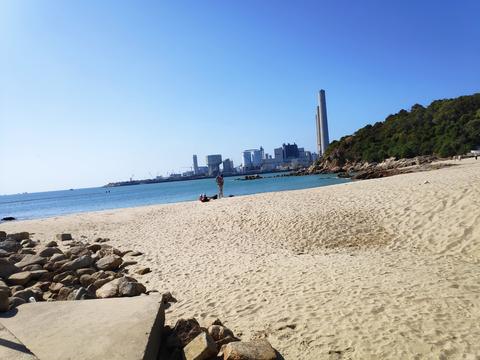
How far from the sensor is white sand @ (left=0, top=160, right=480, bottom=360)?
4664mm

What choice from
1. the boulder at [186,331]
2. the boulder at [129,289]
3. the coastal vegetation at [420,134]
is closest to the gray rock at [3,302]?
the boulder at [129,289]

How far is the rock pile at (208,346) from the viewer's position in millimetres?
4000

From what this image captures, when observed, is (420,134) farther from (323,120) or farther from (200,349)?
(200,349)

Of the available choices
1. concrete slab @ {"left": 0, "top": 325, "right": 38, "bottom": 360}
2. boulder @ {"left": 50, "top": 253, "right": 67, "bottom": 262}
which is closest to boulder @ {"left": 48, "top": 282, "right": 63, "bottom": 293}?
boulder @ {"left": 50, "top": 253, "right": 67, "bottom": 262}

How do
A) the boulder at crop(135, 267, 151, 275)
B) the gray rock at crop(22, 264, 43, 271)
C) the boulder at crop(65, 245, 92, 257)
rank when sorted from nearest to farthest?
1. the gray rock at crop(22, 264, 43, 271)
2. the boulder at crop(135, 267, 151, 275)
3. the boulder at crop(65, 245, 92, 257)

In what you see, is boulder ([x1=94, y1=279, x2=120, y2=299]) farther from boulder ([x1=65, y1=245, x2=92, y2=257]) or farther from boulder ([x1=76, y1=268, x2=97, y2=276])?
boulder ([x1=65, y1=245, x2=92, y2=257])

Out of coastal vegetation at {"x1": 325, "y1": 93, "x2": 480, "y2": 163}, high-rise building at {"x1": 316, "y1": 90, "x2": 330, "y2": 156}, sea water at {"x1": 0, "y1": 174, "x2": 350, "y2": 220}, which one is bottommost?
sea water at {"x1": 0, "y1": 174, "x2": 350, "y2": 220}

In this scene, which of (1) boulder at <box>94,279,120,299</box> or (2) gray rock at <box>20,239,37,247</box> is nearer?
(1) boulder at <box>94,279,120,299</box>

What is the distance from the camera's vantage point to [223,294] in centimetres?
684

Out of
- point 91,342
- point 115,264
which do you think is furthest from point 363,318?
point 115,264

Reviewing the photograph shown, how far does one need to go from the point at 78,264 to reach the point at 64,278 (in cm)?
94

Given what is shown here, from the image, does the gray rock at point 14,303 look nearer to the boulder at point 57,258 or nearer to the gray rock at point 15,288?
the gray rock at point 15,288

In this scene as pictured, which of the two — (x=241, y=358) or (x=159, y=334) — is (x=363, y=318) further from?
(x=159, y=334)

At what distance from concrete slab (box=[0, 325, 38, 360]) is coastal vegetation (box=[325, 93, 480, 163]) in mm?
69052
